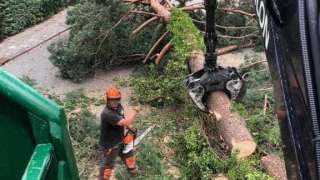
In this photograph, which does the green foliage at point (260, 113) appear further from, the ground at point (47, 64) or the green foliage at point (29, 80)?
the green foliage at point (29, 80)

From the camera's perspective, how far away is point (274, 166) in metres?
5.47

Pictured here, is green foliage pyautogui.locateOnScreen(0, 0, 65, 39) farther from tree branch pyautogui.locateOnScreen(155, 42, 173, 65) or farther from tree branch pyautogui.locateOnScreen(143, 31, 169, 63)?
tree branch pyautogui.locateOnScreen(155, 42, 173, 65)

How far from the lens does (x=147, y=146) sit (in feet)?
23.1

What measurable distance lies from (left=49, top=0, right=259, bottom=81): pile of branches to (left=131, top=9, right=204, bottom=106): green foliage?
19.7 inches

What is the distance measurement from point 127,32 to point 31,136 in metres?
7.21

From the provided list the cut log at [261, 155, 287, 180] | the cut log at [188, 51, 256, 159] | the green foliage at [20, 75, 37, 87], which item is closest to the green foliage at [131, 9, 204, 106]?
the cut log at [188, 51, 256, 159]

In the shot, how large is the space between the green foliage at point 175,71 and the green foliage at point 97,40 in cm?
101

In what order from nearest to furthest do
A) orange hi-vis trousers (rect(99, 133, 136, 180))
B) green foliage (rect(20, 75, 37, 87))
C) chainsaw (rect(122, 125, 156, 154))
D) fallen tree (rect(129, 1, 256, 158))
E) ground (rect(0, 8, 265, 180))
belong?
fallen tree (rect(129, 1, 256, 158)) → orange hi-vis trousers (rect(99, 133, 136, 180)) → chainsaw (rect(122, 125, 156, 154)) → green foliage (rect(20, 75, 37, 87)) → ground (rect(0, 8, 265, 180))

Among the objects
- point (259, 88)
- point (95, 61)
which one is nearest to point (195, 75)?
point (259, 88)

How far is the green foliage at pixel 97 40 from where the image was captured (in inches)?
360

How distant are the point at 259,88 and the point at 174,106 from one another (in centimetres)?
124

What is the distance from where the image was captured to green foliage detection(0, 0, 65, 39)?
13.1 metres

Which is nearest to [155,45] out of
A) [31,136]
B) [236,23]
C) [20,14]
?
[236,23]

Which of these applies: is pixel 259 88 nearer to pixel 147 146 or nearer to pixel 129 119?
pixel 147 146
